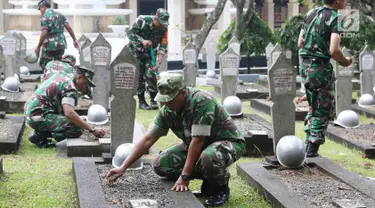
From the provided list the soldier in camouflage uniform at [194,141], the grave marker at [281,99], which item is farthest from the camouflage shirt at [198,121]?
the grave marker at [281,99]

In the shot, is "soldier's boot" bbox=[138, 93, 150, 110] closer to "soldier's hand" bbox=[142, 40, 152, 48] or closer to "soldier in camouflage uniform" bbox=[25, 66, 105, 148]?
"soldier's hand" bbox=[142, 40, 152, 48]

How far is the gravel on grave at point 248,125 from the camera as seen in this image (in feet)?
31.1

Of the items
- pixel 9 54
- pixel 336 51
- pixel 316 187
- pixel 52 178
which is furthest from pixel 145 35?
pixel 316 187

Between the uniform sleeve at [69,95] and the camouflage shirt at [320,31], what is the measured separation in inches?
104

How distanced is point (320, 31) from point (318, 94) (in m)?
0.67

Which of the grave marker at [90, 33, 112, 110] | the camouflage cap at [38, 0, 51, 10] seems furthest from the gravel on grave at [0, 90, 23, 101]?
the grave marker at [90, 33, 112, 110]

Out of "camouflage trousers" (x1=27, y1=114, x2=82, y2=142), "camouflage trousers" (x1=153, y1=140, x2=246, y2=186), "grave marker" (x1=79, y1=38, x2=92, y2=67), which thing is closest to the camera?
"camouflage trousers" (x1=153, y1=140, x2=246, y2=186)

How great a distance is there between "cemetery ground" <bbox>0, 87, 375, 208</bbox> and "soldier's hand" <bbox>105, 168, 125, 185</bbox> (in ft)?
1.15

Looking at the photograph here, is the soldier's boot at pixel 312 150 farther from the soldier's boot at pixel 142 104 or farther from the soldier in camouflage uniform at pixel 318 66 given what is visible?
the soldier's boot at pixel 142 104

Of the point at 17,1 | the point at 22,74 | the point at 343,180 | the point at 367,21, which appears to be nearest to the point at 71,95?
the point at 343,180

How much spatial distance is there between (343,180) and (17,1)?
21600 mm

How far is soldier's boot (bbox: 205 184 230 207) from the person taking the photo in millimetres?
6359

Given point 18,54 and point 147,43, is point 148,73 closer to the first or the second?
point 147,43

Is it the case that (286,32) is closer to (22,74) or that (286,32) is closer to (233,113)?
(22,74)
